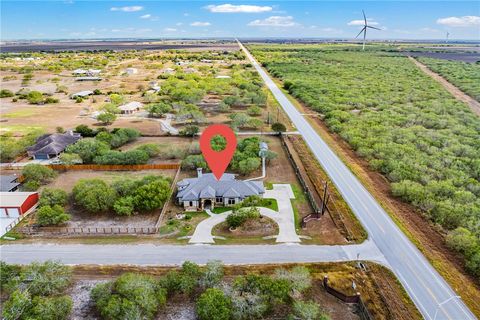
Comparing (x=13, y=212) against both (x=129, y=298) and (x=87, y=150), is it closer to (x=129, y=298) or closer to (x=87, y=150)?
(x=87, y=150)

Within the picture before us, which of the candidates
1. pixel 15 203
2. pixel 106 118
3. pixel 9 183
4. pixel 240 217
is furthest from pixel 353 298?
pixel 106 118

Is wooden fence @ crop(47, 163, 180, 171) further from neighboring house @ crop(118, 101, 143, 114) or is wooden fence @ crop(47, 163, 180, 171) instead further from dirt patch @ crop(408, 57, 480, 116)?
dirt patch @ crop(408, 57, 480, 116)

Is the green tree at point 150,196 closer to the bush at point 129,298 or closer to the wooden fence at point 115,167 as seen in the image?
the wooden fence at point 115,167

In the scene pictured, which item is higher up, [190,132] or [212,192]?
[190,132]

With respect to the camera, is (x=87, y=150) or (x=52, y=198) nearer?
(x=52, y=198)

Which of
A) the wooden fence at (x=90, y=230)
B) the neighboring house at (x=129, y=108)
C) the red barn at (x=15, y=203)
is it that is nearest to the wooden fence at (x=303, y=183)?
the wooden fence at (x=90, y=230)

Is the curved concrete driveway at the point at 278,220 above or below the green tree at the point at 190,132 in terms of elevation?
below
